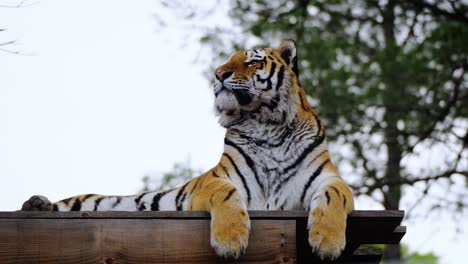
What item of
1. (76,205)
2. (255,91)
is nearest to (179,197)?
(76,205)

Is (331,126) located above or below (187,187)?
above

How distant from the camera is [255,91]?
5.04 m

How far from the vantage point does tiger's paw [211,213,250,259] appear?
399 centimetres

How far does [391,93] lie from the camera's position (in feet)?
38.2

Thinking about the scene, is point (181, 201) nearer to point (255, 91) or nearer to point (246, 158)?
point (246, 158)

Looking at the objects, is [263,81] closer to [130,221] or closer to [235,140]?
[235,140]

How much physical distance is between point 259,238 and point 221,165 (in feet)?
3.47

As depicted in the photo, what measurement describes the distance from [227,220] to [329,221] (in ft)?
1.71

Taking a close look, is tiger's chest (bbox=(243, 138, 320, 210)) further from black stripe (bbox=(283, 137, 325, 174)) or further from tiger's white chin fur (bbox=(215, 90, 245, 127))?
tiger's white chin fur (bbox=(215, 90, 245, 127))

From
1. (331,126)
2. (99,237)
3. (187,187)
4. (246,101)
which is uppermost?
(331,126)

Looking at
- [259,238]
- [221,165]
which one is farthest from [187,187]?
[259,238]

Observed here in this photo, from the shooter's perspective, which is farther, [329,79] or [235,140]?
[329,79]

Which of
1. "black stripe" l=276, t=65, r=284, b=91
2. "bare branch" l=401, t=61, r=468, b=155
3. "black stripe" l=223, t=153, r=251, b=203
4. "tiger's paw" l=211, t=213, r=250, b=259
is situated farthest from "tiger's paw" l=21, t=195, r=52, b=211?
"bare branch" l=401, t=61, r=468, b=155

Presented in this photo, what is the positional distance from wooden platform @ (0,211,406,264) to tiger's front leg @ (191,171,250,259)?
0.06 meters
